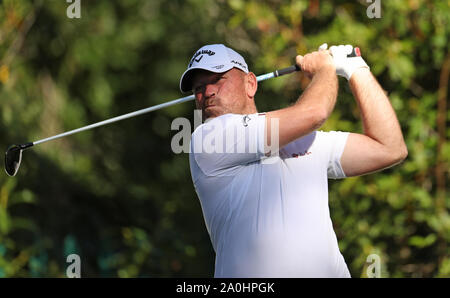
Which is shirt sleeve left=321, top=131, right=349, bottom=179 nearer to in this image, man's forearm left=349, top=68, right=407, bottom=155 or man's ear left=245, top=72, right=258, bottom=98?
man's forearm left=349, top=68, right=407, bottom=155

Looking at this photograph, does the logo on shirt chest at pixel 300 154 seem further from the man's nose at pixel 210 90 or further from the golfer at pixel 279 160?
the man's nose at pixel 210 90

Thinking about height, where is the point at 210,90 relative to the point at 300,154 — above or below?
above

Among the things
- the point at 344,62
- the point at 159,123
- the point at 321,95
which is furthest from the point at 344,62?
the point at 159,123

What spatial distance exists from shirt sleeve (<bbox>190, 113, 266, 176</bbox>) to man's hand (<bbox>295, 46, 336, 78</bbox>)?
35 cm

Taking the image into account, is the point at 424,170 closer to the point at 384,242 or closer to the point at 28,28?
the point at 384,242

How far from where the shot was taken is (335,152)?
3035 millimetres

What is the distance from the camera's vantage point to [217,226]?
292 centimetres

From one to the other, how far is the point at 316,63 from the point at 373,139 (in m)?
0.37

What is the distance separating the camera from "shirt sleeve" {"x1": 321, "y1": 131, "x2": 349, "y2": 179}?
9.93 ft

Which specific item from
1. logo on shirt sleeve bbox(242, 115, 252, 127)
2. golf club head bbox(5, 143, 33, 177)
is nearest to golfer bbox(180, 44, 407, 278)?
logo on shirt sleeve bbox(242, 115, 252, 127)

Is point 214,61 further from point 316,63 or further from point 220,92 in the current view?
point 316,63

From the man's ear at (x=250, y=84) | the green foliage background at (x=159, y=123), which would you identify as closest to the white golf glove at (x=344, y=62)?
the man's ear at (x=250, y=84)

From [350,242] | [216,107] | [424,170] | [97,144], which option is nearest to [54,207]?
[97,144]

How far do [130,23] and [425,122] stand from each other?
18.4ft
